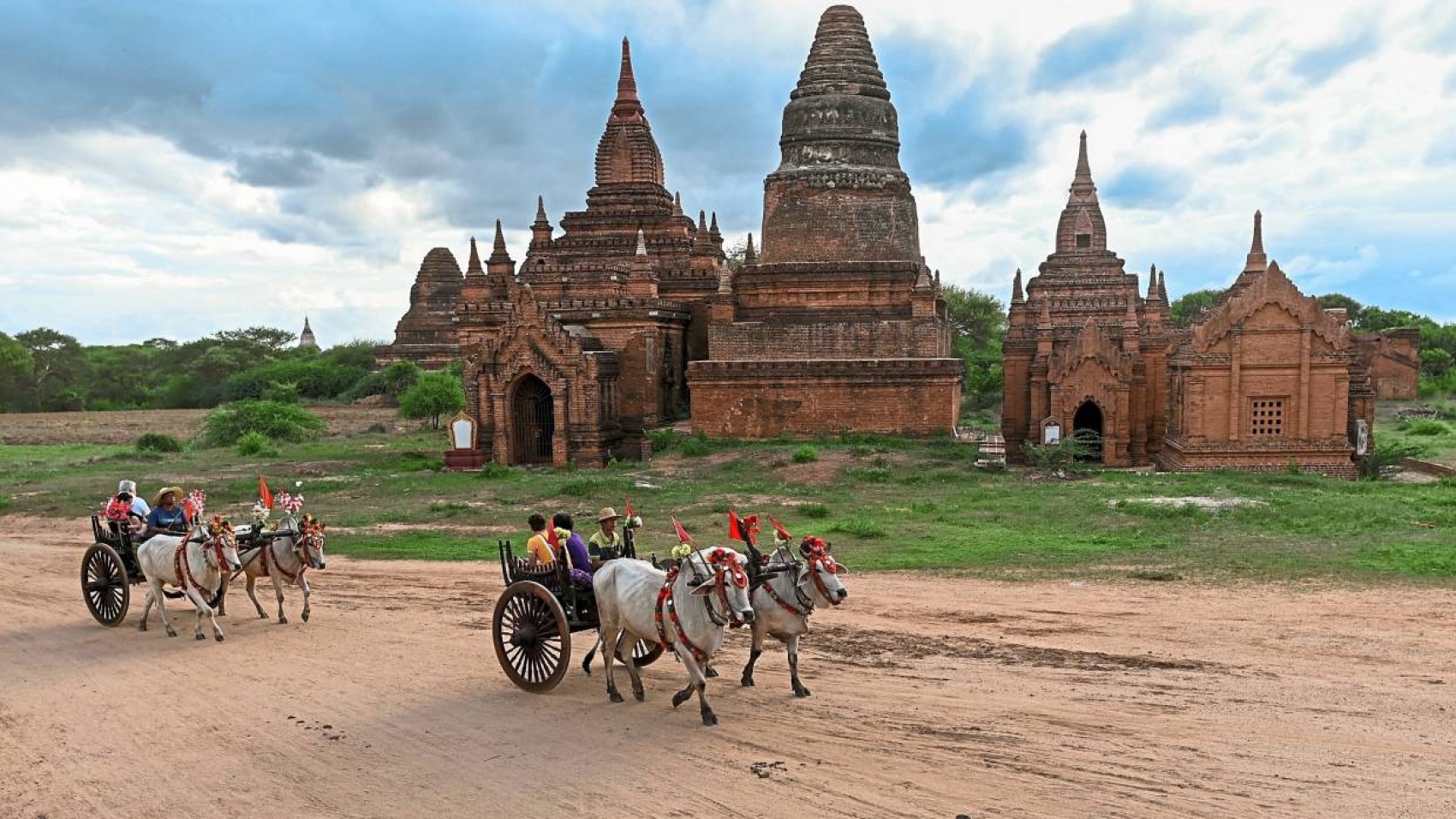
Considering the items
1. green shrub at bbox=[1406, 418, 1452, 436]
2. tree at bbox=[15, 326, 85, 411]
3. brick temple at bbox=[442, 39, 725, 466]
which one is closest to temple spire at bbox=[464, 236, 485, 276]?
brick temple at bbox=[442, 39, 725, 466]

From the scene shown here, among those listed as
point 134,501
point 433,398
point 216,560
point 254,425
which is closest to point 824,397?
point 433,398

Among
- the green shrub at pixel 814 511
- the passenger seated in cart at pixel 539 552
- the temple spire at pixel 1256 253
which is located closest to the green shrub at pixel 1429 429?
the temple spire at pixel 1256 253

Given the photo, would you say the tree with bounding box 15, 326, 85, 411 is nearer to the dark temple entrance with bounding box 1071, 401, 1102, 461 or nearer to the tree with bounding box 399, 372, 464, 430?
the tree with bounding box 399, 372, 464, 430

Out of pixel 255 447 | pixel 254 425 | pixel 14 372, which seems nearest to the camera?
pixel 255 447

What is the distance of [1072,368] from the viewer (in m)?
26.8

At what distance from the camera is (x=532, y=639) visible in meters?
9.48

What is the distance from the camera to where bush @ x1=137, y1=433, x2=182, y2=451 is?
120 ft

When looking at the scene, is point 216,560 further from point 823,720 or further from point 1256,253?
point 1256,253

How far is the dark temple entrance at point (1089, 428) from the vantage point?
26.9m

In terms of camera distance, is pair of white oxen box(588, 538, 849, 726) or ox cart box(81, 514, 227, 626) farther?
ox cart box(81, 514, 227, 626)

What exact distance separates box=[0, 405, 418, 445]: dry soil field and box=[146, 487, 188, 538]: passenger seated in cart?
1232 inches

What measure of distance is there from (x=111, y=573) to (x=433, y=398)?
98.4ft

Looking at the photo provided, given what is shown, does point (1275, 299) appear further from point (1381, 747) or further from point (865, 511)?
point (1381, 747)

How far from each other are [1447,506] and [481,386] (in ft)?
69.6
